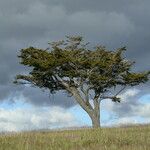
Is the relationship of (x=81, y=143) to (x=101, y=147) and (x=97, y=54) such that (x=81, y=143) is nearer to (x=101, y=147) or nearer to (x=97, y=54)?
(x=101, y=147)

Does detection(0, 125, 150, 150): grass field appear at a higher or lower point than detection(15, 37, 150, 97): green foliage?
lower

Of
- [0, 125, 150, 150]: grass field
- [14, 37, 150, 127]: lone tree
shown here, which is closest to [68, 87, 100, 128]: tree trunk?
[14, 37, 150, 127]: lone tree

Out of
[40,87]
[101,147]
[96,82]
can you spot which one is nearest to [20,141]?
[101,147]

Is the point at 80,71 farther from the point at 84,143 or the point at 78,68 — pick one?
the point at 84,143

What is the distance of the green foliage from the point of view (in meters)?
48.1

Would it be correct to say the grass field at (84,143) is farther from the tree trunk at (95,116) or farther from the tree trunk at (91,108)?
the tree trunk at (91,108)

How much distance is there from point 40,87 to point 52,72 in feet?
9.38

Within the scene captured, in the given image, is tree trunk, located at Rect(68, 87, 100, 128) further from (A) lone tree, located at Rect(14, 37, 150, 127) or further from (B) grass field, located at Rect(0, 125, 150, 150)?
(B) grass field, located at Rect(0, 125, 150, 150)

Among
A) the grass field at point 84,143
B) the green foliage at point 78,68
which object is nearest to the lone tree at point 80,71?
the green foliage at point 78,68

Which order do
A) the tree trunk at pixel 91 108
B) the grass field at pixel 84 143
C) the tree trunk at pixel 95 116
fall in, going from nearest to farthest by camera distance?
the grass field at pixel 84 143
the tree trunk at pixel 95 116
the tree trunk at pixel 91 108

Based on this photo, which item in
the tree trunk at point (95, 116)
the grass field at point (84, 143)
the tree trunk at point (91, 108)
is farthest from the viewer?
the tree trunk at point (91, 108)

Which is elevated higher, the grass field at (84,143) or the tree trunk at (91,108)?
the tree trunk at (91,108)

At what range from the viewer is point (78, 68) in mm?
49062

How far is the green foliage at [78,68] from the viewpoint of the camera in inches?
1895
